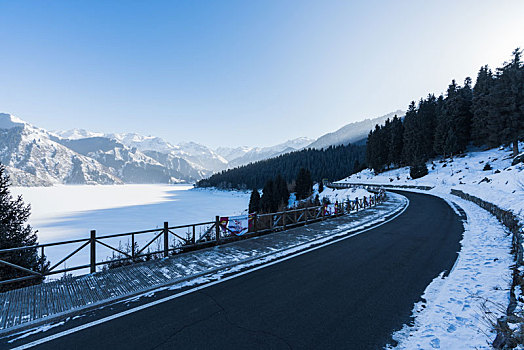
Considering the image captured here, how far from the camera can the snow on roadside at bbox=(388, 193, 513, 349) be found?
3.83 m

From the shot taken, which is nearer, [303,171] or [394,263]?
[394,263]

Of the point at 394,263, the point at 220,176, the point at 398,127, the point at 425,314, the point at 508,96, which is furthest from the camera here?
the point at 220,176

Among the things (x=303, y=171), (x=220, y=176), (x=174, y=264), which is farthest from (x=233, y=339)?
(x=220, y=176)

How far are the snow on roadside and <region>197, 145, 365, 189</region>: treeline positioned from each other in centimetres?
10216

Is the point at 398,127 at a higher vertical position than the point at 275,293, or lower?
higher

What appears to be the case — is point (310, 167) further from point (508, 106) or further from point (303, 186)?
point (508, 106)

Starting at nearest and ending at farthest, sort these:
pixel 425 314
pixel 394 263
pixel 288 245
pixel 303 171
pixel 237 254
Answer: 1. pixel 425 314
2. pixel 394 263
3. pixel 237 254
4. pixel 288 245
5. pixel 303 171

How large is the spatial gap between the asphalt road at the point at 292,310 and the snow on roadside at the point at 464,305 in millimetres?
256

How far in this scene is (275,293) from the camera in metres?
5.54

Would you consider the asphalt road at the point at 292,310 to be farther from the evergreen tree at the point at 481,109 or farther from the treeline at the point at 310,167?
the treeline at the point at 310,167

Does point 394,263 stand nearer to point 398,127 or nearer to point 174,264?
point 174,264

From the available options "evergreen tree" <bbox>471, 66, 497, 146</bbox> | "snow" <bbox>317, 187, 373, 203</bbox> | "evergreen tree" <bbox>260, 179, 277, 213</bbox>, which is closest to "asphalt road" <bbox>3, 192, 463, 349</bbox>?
"snow" <bbox>317, 187, 373, 203</bbox>

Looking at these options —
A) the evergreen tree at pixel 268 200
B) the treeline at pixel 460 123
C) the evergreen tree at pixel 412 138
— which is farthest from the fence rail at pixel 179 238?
the evergreen tree at pixel 412 138

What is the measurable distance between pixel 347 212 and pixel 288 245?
10879 millimetres
